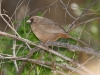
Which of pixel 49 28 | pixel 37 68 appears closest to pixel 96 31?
pixel 49 28

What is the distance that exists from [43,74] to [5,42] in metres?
0.76

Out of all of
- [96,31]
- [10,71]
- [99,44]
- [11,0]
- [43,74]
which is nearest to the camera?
[43,74]

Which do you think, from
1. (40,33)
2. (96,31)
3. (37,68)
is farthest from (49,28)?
(96,31)

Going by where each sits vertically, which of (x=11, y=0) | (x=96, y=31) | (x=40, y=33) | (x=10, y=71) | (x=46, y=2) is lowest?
(x=10, y=71)

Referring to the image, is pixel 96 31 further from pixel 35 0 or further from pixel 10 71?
pixel 35 0

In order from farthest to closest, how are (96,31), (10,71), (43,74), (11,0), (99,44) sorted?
(11,0) → (99,44) → (96,31) → (10,71) → (43,74)

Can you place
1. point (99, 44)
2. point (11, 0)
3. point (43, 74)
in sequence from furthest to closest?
point (11, 0)
point (99, 44)
point (43, 74)

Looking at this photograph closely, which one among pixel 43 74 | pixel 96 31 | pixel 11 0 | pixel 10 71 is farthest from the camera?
pixel 11 0

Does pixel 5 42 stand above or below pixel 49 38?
below

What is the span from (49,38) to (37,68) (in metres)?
0.46

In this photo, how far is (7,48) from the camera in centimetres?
477

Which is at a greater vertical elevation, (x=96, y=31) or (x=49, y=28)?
(x=96, y=31)

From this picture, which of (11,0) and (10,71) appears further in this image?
(11,0)

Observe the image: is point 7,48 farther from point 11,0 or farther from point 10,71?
point 11,0
